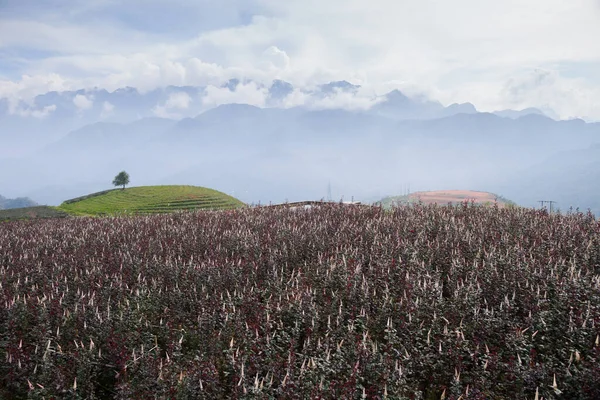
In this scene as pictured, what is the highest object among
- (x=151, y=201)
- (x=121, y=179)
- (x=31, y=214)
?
(x=121, y=179)

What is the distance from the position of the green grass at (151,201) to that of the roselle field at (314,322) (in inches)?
1120

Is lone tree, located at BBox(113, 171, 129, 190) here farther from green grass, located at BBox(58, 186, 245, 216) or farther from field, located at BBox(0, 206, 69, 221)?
field, located at BBox(0, 206, 69, 221)

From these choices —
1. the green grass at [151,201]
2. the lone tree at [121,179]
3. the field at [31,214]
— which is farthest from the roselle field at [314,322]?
the lone tree at [121,179]

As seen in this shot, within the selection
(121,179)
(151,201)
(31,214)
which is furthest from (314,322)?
(121,179)

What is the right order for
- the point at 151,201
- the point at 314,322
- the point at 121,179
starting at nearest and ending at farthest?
the point at 314,322 → the point at 151,201 → the point at 121,179

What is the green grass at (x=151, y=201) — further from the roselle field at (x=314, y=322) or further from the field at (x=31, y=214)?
the roselle field at (x=314, y=322)

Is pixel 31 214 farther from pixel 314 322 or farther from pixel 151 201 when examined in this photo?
pixel 314 322

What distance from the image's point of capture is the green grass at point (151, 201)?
4306 cm

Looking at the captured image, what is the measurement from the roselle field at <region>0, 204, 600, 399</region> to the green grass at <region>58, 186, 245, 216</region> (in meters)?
28.4

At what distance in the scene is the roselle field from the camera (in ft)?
21.3

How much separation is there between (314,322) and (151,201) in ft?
140

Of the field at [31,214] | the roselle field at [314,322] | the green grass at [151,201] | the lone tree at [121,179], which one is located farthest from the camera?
the lone tree at [121,179]

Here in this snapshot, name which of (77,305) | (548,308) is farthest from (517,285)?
(77,305)

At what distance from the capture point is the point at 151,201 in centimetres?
4753
